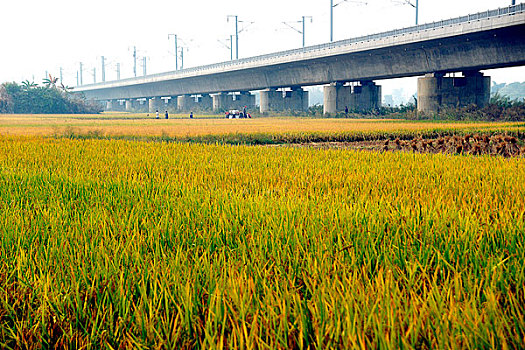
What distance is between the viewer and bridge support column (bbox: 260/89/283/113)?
179ft

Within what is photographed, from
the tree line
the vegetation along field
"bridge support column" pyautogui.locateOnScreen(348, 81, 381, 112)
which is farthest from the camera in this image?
the tree line

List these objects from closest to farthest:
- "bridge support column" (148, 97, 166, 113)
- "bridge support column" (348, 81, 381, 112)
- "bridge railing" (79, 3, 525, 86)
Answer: "bridge railing" (79, 3, 525, 86), "bridge support column" (348, 81, 381, 112), "bridge support column" (148, 97, 166, 113)

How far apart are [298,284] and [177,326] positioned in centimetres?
70

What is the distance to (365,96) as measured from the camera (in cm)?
4472

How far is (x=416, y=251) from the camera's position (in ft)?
10.1

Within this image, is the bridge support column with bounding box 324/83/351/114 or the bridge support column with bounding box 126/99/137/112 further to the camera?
the bridge support column with bounding box 126/99/137/112

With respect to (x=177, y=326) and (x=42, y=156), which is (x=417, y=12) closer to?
(x=42, y=156)

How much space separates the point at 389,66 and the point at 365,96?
7.56 metres

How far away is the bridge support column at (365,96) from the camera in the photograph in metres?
44.6

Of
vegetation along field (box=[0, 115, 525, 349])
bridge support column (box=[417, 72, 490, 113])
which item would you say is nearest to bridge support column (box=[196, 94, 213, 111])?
bridge support column (box=[417, 72, 490, 113])

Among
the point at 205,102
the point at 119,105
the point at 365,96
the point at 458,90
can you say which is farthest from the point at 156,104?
the point at 458,90

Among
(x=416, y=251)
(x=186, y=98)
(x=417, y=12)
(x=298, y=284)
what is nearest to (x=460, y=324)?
(x=298, y=284)

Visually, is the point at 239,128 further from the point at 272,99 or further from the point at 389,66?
the point at 272,99

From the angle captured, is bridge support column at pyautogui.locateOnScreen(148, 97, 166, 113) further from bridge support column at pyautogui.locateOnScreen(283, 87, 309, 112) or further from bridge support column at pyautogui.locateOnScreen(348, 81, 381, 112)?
bridge support column at pyautogui.locateOnScreen(348, 81, 381, 112)
